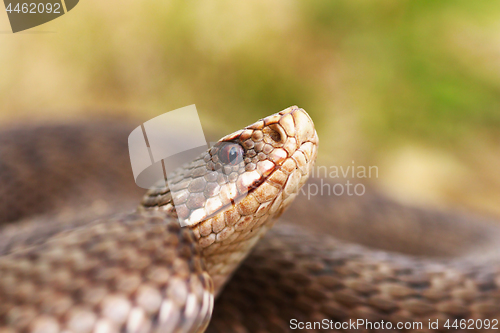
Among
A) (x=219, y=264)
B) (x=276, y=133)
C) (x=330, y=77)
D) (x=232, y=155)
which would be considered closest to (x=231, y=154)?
(x=232, y=155)

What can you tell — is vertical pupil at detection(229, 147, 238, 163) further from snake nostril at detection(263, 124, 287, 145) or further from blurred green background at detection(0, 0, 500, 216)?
blurred green background at detection(0, 0, 500, 216)

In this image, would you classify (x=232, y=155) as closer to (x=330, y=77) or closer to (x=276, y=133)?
(x=276, y=133)

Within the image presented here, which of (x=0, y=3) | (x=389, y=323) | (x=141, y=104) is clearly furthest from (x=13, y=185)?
(x=389, y=323)

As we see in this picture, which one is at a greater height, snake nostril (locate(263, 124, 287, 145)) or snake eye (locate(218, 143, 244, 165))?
snake nostril (locate(263, 124, 287, 145))

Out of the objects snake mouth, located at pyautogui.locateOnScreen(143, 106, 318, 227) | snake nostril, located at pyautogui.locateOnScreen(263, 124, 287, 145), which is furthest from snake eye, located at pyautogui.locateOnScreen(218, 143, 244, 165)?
snake nostril, located at pyautogui.locateOnScreen(263, 124, 287, 145)

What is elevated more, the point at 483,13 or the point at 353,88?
the point at 483,13

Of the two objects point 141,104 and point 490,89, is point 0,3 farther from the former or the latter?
point 490,89
